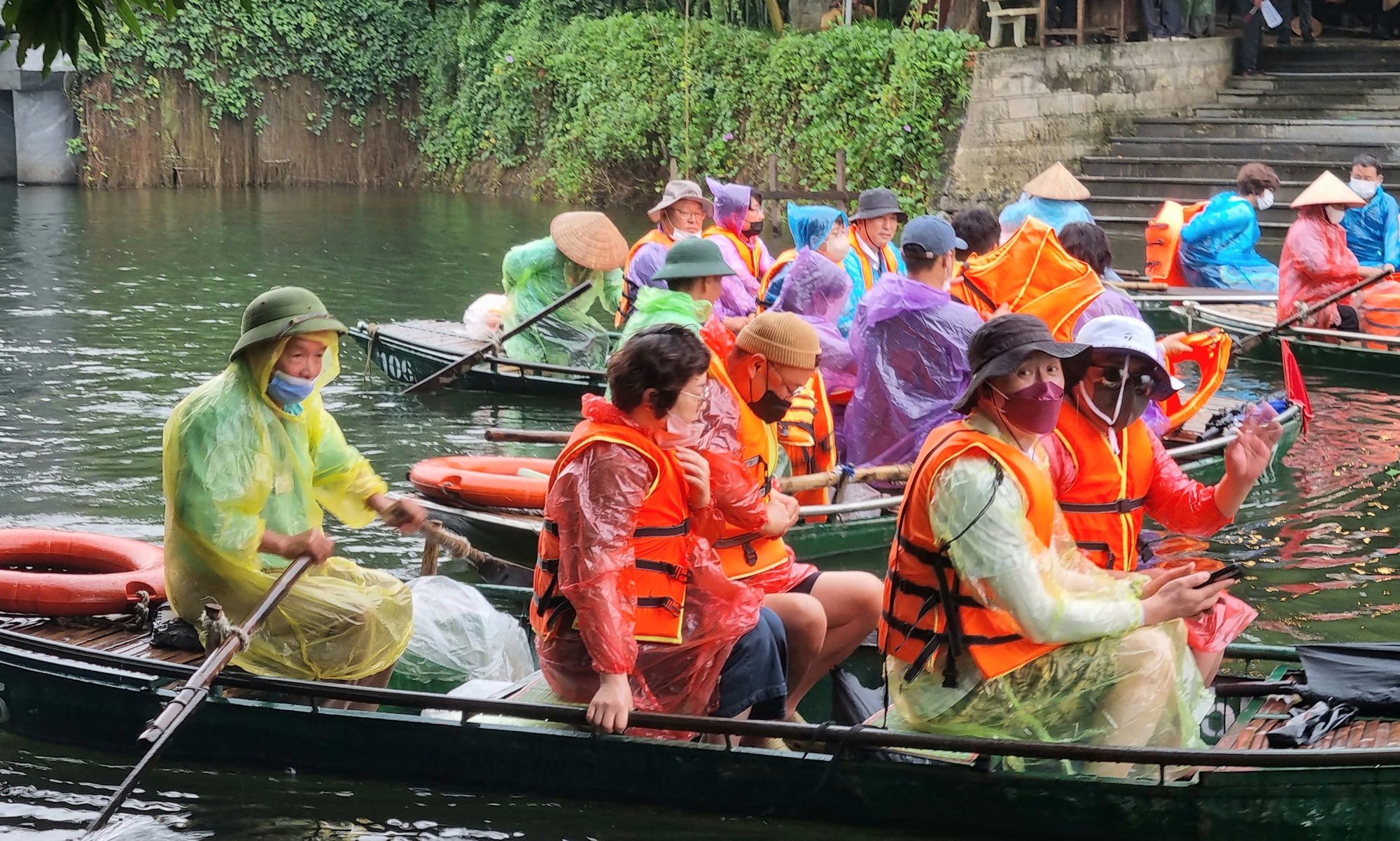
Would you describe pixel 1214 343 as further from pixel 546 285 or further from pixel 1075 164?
pixel 1075 164

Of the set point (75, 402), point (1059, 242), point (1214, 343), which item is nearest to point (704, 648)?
point (1214, 343)

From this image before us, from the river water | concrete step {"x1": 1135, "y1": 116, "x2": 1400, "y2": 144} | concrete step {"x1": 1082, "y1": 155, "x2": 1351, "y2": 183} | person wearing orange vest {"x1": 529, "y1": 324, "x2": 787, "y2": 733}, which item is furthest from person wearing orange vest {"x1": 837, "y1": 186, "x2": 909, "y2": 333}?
concrete step {"x1": 1135, "y1": 116, "x2": 1400, "y2": 144}

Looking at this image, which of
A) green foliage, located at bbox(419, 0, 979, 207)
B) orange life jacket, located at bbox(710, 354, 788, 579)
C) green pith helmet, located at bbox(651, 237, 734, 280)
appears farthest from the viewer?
green foliage, located at bbox(419, 0, 979, 207)

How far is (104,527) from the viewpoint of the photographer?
28.0ft

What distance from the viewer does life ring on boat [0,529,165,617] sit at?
5770 millimetres

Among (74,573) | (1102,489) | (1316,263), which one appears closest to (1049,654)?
(1102,489)

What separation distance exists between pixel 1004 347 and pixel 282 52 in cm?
3082

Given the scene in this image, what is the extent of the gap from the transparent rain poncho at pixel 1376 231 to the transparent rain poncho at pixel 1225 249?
37.8 inches

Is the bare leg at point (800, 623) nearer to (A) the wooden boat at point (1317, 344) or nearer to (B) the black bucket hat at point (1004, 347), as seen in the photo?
(B) the black bucket hat at point (1004, 347)

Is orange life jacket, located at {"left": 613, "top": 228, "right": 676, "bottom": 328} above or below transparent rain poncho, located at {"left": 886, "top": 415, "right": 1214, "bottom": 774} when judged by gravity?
above

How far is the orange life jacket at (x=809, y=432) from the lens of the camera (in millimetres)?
6816

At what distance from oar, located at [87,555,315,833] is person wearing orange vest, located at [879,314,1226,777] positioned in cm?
196

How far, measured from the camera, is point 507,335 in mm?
11320

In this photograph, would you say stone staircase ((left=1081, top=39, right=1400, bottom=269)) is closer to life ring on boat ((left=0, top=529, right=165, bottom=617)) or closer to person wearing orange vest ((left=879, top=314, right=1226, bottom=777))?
life ring on boat ((left=0, top=529, right=165, bottom=617))
